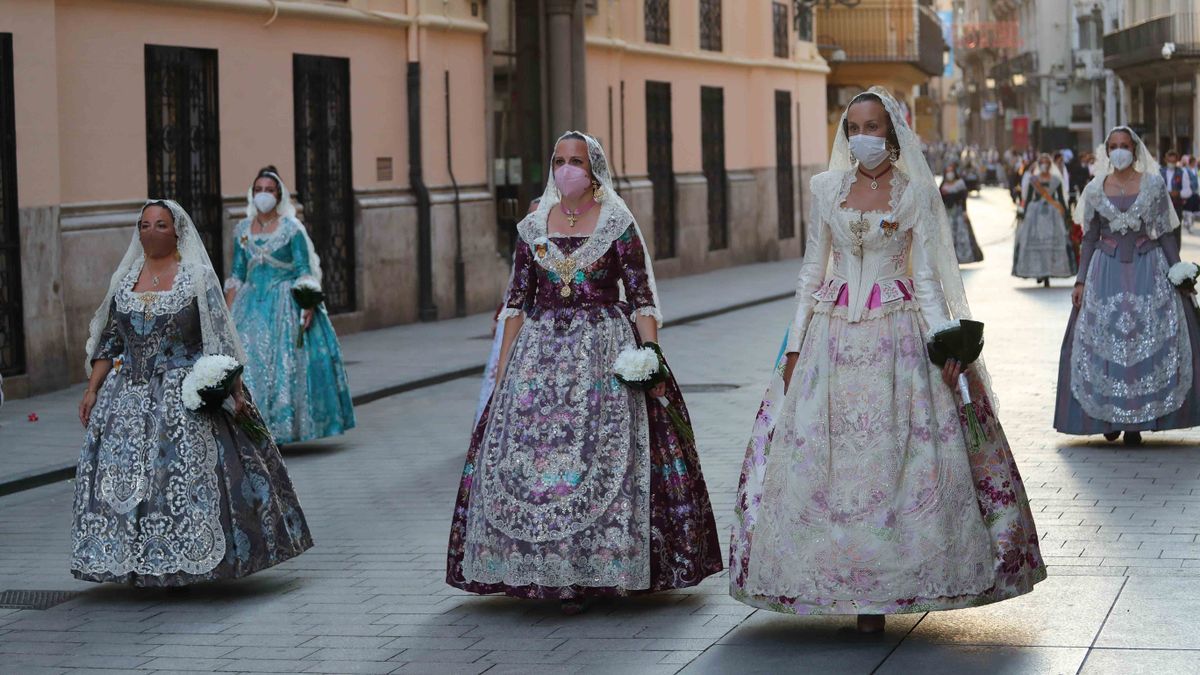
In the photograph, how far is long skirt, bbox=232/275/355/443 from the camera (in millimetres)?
12859

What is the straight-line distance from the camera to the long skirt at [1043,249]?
26.0 meters

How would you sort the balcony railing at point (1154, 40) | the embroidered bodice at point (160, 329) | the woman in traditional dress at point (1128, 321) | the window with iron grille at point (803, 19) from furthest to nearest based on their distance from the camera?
the balcony railing at point (1154, 40) → the window with iron grille at point (803, 19) → the woman in traditional dress at point (1128, 321) → the embroidered bodice at point (160, 329)

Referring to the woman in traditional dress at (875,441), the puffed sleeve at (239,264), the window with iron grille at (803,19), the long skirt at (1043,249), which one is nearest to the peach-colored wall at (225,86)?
the puffed sleeve at (239,264)

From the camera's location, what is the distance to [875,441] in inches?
273

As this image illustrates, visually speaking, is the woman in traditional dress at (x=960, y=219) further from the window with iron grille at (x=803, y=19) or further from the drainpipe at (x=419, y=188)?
the drainpipe at (x=419, y=188)

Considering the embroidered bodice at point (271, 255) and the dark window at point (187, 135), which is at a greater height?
the dark window at point (187, 135)

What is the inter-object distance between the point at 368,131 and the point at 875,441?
51.0ft

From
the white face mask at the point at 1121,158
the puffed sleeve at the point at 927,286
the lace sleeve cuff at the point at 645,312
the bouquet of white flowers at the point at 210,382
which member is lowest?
the bouquet of white flowers at the point at 210,382

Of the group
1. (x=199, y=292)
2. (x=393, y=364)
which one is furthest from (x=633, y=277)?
(x=393, y=364)

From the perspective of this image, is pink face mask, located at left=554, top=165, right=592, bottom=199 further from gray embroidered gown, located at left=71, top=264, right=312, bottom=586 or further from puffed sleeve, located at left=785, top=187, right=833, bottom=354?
gray embroidered gown, located at left=71, top=264, right=312, bottom=586

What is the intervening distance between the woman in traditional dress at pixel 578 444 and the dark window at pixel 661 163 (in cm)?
2218

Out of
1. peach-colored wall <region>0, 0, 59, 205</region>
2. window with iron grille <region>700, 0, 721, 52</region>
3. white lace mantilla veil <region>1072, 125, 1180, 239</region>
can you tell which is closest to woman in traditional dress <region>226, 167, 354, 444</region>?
peach-colored wall <region>0, 0, 59, 205</region>

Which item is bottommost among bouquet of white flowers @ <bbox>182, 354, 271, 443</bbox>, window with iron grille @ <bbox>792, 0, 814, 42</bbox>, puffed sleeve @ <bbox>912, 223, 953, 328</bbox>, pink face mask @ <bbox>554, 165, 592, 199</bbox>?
bouquet of white flowers @ <bbox>182, 354, 271, 443</bbox>

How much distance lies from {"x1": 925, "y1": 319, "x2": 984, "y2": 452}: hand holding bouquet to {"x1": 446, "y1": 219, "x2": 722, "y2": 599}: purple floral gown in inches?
47.7
